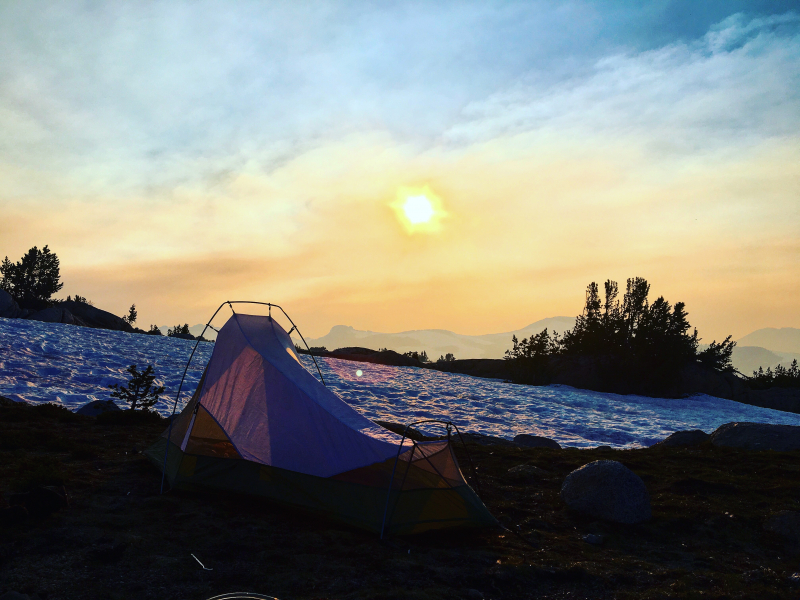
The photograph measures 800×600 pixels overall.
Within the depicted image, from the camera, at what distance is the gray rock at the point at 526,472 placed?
11.7m

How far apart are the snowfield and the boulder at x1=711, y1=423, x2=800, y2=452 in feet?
12.9

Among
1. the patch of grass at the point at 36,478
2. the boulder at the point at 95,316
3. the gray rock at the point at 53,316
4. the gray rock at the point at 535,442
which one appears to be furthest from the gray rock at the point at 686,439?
the boulder at the point at 95,316

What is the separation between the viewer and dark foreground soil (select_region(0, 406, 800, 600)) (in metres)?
5.42

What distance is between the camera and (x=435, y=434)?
19344 mm

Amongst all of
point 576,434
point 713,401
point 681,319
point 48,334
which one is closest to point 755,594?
point 576,434

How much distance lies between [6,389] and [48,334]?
1366cm

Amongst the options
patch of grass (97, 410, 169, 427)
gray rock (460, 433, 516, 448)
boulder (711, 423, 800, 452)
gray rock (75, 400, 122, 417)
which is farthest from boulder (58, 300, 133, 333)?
boulder (711, 423, 800, 452)

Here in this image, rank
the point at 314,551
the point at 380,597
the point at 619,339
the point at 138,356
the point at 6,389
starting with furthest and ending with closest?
1. the point at 619,339
2. the point at 138,356
3. the point at 6,389
4. the point at 314,551
5. the point at 380,597

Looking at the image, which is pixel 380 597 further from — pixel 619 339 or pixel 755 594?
pixel 619 339

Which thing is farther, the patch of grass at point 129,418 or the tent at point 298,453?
the patch of grass at point 129,418

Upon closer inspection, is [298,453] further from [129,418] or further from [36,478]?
[129,418]

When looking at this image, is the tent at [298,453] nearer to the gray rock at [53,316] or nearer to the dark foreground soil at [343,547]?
the dark foreground soil at [343,547]

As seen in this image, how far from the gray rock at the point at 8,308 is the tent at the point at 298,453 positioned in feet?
117

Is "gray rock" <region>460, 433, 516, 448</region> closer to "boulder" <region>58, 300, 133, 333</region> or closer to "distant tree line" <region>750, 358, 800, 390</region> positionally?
"boulder" <region>58, 300, 133, 333</region>
